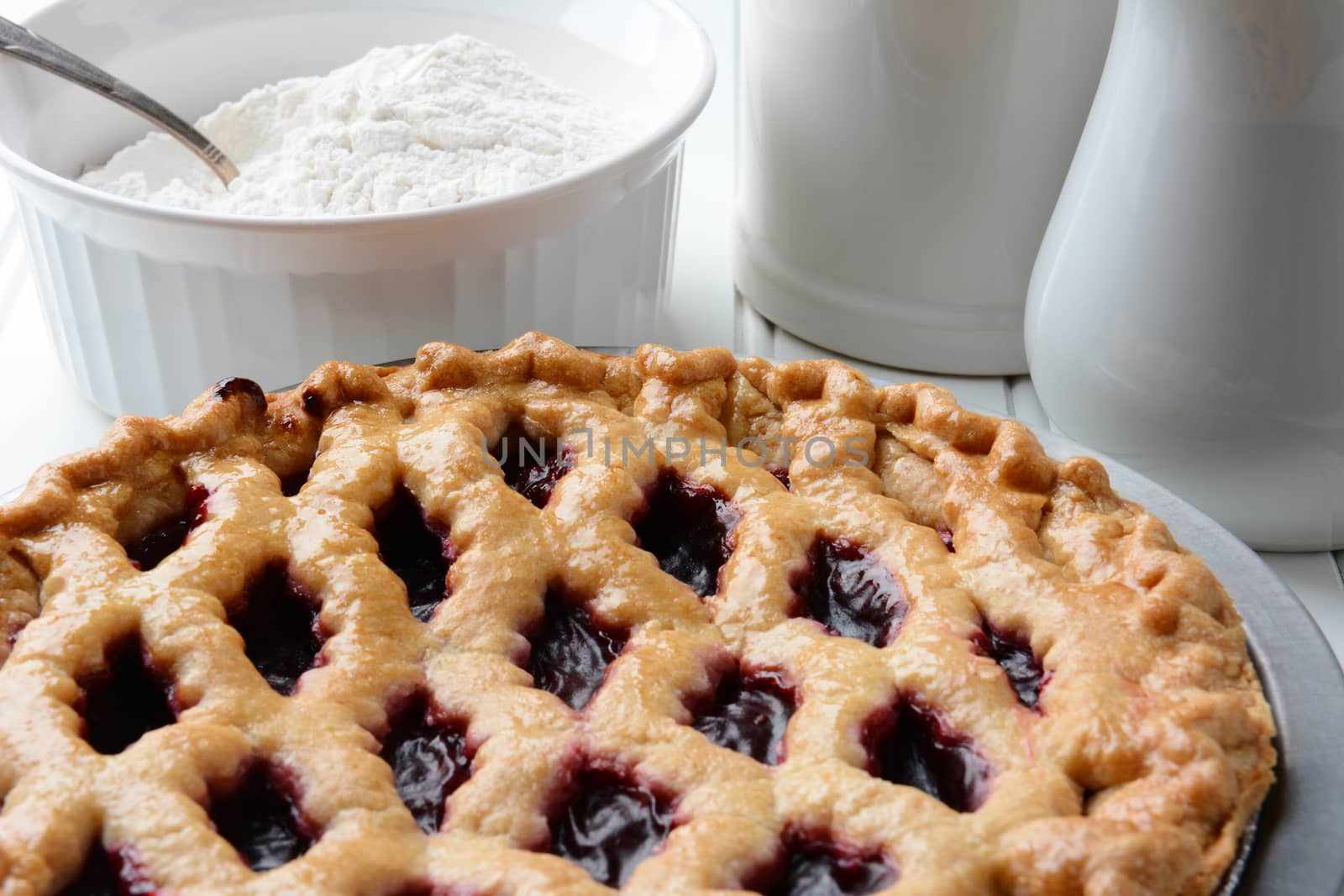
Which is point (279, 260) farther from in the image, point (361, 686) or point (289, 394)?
point (361, 686)

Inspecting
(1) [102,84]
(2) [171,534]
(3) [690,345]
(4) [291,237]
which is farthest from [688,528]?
(1) [102,84]

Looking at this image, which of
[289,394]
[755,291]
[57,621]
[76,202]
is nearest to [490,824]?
[57,621]

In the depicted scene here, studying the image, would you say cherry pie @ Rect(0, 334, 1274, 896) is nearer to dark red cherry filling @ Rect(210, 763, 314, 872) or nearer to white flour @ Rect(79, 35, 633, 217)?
dark red cherry filling @ Rect(210, 763, 314, 872)

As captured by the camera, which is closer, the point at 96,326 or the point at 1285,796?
the point at 1285,796

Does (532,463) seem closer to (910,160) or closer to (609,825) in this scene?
(609,825)

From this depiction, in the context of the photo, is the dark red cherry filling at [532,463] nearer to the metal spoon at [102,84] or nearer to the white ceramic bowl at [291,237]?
the white ceramic bowl at [291,237]

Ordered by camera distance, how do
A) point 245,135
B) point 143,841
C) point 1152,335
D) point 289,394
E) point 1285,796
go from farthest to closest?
1. point 245,135
2. point 1152,335
3. point 289,394
4. point 1285,796
5. point 143,841

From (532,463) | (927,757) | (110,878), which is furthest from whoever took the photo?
(532,463)

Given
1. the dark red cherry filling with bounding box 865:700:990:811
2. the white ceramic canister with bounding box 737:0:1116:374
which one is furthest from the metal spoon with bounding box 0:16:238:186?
the dark red cherry filling with bounding box 865:700:990:811
